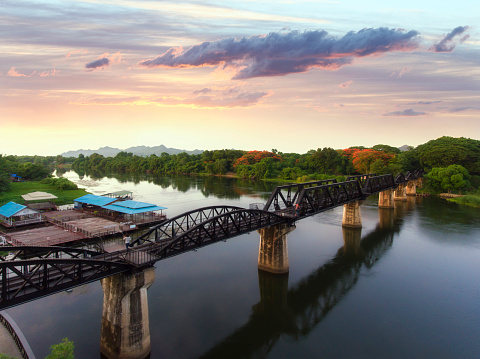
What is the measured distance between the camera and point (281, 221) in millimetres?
30375

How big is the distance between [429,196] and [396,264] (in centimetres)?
6509

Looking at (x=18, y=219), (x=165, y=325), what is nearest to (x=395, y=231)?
(x=165, y=325)

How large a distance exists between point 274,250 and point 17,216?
4189 centimetres

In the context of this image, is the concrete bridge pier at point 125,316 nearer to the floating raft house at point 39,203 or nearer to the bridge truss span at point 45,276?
the bridge truss span at point 45,276

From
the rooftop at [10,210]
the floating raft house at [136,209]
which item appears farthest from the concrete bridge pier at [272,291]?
the rooftop at [10,210]

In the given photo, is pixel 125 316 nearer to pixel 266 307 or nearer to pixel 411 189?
pixel 266 307

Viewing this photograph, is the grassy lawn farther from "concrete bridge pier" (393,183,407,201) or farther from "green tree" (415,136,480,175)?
"green tree" (415,136,480,175)

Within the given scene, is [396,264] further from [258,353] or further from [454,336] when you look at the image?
[258,353]

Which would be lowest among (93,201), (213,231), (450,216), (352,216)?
(450,216)

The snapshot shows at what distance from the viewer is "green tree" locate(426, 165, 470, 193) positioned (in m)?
85.6

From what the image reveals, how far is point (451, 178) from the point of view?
284 feet

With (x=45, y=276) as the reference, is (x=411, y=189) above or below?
below

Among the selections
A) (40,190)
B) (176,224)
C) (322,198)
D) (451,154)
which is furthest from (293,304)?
(451,154)

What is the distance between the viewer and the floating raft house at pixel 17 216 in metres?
45.8
